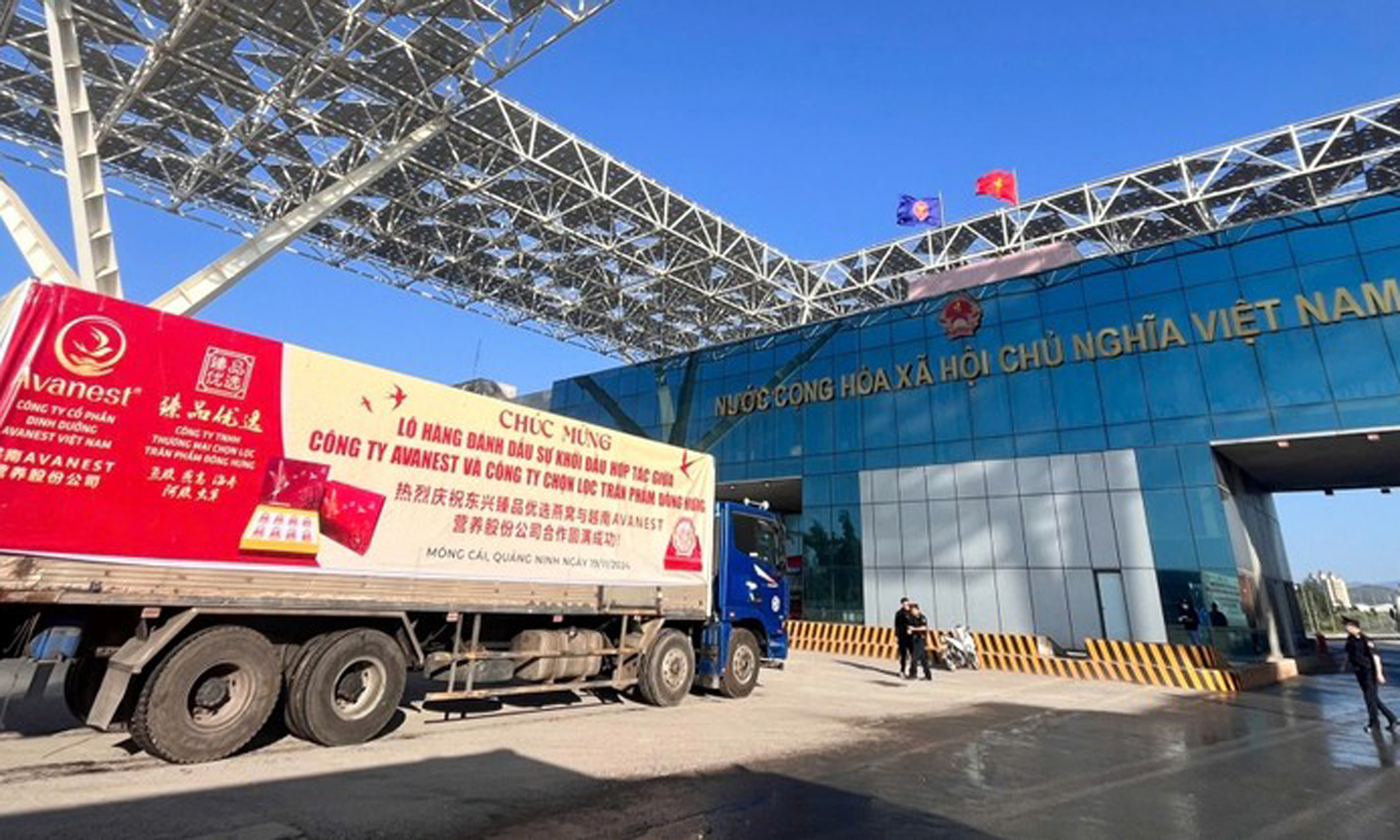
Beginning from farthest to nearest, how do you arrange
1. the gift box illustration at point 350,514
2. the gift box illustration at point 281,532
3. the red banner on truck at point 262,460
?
the gift box illustration at point 350,514 < the gift box illustration at point 281,532 < the red banner on truck at point 262,460

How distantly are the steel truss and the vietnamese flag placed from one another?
4.19 feet

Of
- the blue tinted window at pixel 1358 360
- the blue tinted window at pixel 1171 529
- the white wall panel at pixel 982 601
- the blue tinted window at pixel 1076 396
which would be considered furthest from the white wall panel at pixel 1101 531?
the blue tinted window at pixel 1358 360

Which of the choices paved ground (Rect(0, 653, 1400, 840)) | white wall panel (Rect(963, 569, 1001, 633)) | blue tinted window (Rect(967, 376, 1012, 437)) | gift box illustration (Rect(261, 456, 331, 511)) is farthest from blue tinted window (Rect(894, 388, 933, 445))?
gift box illustration (Rect(261, 456, 331, 511))

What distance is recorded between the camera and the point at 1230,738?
10.0 metres

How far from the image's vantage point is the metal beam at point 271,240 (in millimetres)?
20234

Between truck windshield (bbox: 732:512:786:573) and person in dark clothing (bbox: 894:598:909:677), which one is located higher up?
truck windshield (bbox: 732:512:786:573)

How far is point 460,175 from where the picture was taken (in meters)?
29.0

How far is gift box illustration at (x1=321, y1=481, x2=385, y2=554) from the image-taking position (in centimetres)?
746

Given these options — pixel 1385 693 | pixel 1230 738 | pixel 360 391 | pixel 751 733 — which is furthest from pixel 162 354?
pixel 1385 693

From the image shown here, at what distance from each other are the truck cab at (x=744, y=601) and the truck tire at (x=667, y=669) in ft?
2.26

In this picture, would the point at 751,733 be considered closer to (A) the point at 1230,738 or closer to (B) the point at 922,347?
(A) the point at 1230,738

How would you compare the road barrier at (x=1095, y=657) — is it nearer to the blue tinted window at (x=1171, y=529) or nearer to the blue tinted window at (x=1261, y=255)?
the blue tinted window at (x=1171, y=529)

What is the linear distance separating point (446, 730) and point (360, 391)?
175 inches

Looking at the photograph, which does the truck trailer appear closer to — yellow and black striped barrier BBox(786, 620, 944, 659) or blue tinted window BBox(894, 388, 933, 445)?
yellow and black striped barrier BBox(786, 620, 944, 659)
